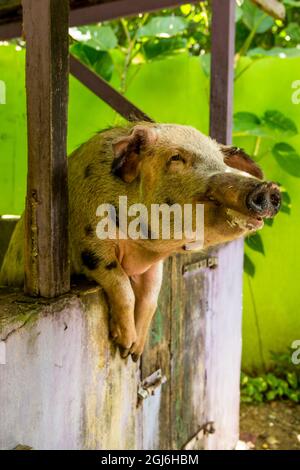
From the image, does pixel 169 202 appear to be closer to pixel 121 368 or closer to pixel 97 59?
pixel 121 368

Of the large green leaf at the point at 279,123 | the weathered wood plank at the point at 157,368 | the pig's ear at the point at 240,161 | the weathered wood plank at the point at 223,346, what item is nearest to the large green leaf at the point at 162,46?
the large green leaf at the point at 279,123

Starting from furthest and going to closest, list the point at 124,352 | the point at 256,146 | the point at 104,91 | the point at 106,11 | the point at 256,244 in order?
the point at 256,146, the point at 256,244, the point at 106,11, the point at 104,91, the point at 124,352

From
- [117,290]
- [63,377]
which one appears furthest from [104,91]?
[63,377]

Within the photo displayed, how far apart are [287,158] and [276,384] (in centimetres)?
195

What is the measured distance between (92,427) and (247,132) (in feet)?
10.4

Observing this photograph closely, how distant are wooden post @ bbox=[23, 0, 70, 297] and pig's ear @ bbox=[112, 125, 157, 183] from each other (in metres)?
0.21

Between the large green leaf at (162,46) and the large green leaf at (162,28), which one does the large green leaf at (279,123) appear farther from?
the large green leaf at (162,28)

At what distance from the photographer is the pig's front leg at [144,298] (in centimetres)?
222

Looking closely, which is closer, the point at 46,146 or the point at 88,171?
the point at 46,146

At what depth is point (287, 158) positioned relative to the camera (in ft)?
15.6

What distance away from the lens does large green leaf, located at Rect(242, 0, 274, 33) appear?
5.22 m

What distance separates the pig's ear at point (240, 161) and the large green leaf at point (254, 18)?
353 cm

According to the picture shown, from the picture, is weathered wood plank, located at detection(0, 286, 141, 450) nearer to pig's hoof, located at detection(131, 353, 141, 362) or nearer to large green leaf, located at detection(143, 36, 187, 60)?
pig's hoof, located at detection(131, 353, 141, 362)

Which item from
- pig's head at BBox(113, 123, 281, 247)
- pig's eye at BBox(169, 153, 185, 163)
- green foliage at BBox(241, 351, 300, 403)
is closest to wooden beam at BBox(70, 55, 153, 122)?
pig's head at BBox(113, 123, 281, 247)
